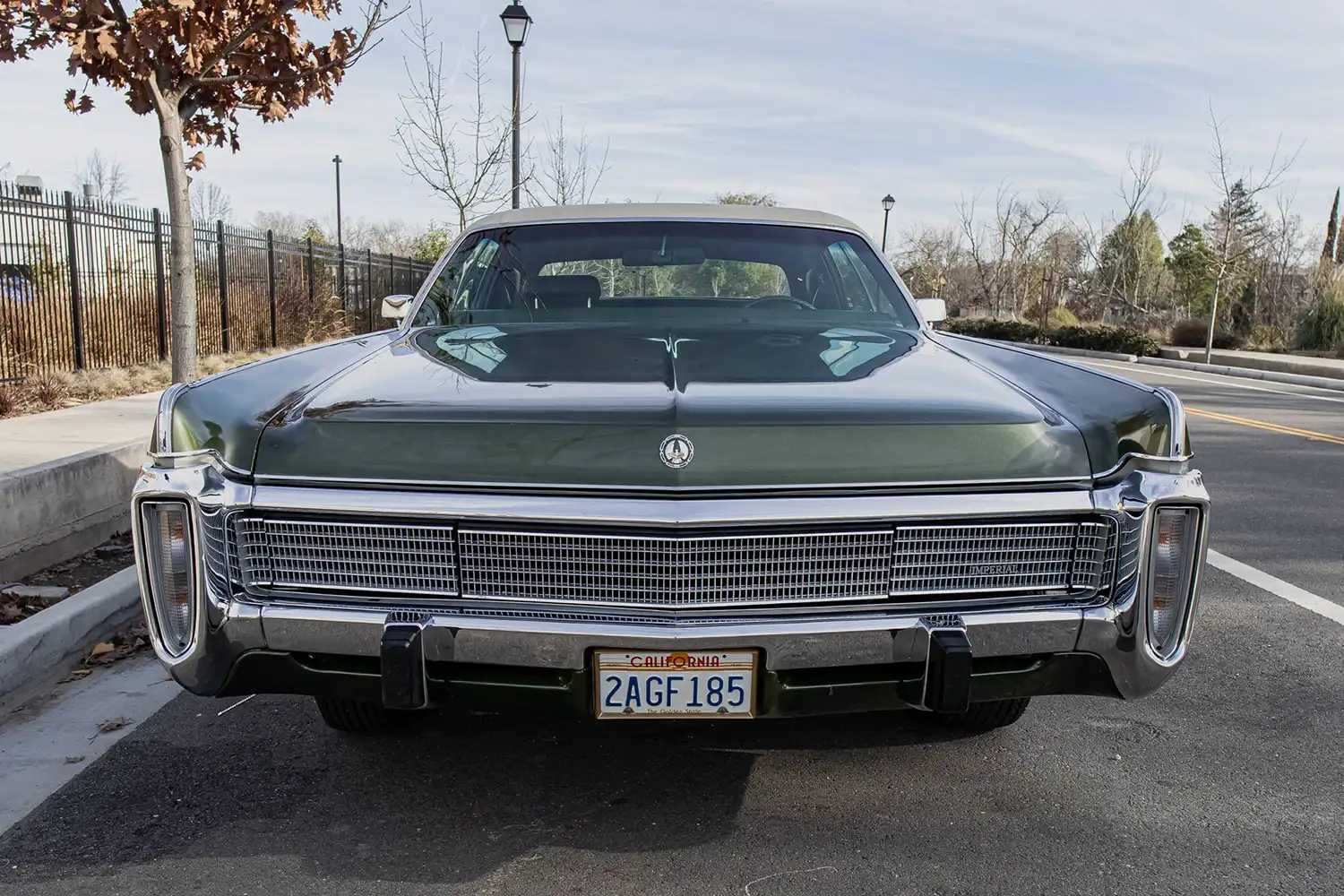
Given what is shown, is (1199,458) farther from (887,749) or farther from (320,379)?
(320,379)

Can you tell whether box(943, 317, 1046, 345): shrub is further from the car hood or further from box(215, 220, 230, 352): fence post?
the car hood

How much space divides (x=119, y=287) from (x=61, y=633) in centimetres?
975

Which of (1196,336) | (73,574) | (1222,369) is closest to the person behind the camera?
(73,574)

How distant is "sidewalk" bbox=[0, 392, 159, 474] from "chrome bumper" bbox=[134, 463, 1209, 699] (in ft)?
12.6

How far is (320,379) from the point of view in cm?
279

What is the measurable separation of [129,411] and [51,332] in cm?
342

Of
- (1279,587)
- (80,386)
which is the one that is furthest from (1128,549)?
(80,386)

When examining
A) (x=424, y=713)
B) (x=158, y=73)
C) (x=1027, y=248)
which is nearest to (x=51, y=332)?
(x=158, y=73)

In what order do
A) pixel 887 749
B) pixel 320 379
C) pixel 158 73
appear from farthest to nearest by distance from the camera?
pixel 158 73 < pixel 887 749 < pixel 320 379

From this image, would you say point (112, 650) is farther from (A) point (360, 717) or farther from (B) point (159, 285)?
(B) point (159, 285)

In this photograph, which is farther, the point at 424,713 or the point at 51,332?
the point at 51,332

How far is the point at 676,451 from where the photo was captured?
7.52 feet

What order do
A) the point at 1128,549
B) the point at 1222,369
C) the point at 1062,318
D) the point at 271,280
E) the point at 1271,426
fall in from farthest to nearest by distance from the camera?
the point at 1062,318 < the point at 1222,369 < the point at 271,280 < the point at 1271,426 < the point at 1128,549

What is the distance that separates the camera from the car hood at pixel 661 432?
2309 mm
